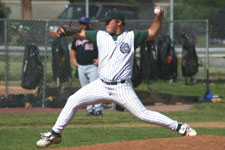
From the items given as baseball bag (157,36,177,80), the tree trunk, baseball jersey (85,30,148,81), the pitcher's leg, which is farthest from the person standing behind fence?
the tree trunk

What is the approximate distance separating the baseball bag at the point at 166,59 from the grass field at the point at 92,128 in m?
1.57

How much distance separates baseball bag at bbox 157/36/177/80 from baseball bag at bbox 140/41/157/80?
0.65 feet

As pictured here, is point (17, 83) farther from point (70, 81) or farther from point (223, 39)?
point (223, 39)

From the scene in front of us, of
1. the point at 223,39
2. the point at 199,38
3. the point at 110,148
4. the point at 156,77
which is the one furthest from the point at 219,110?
the point at 110,148

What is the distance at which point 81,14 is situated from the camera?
64.8ft

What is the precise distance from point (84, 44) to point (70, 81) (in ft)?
8.33

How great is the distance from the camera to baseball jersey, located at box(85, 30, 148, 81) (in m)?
7.11

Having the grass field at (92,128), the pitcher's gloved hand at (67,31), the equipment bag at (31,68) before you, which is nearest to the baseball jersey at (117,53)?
the pitcher's gloved hand at (67,31)

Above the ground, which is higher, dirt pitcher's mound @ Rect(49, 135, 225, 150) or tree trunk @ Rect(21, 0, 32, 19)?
tree trunk @ Rect(21, 0, 32, 19)

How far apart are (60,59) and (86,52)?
2453 mm

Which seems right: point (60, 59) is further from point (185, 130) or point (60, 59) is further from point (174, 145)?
point (174, 145)

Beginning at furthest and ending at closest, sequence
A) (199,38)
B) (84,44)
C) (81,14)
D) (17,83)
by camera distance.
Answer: (81,14) < (199,38) < (17,83) < (84,44)

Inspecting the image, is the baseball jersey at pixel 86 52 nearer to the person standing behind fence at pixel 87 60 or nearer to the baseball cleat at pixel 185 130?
the person standing behind fence at pixel 87 60

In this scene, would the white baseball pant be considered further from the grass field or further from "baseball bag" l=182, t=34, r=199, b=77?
"baseball bag" l=182, t=34, r=199, b=77
